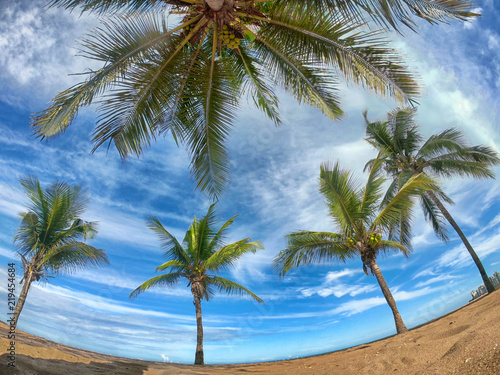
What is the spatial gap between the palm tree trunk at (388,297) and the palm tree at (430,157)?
424 cm

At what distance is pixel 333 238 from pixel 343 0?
26.3ft

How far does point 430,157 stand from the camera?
43.2ft

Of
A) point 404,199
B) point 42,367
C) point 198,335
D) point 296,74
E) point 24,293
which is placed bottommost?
point 198,335

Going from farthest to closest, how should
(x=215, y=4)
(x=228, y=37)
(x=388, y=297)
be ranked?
(x=388, y=297) < (x=228, y=37) < (x=215, y=4)

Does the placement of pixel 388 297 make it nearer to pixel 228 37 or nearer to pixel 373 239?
pixel 373 239

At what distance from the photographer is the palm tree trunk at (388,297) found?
886 centimetres

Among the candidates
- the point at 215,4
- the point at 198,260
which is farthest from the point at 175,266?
A: the point at 215,4

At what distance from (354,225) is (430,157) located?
6827 millimetres

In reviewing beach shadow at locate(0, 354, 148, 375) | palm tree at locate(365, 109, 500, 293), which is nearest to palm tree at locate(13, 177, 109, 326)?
beach shadow at locate(0, 354, 148, 375)

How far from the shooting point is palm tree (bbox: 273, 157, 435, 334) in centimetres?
934

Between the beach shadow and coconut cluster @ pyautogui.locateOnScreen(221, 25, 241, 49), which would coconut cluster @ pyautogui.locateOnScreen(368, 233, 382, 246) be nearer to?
coconut cluster @ pyautogui.locateOnScreen(221, 25, 241, 49)

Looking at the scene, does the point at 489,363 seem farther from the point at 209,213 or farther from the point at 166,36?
the point at 209,213

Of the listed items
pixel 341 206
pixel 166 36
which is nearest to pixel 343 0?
pixel 166 36

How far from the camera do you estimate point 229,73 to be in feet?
20.6
